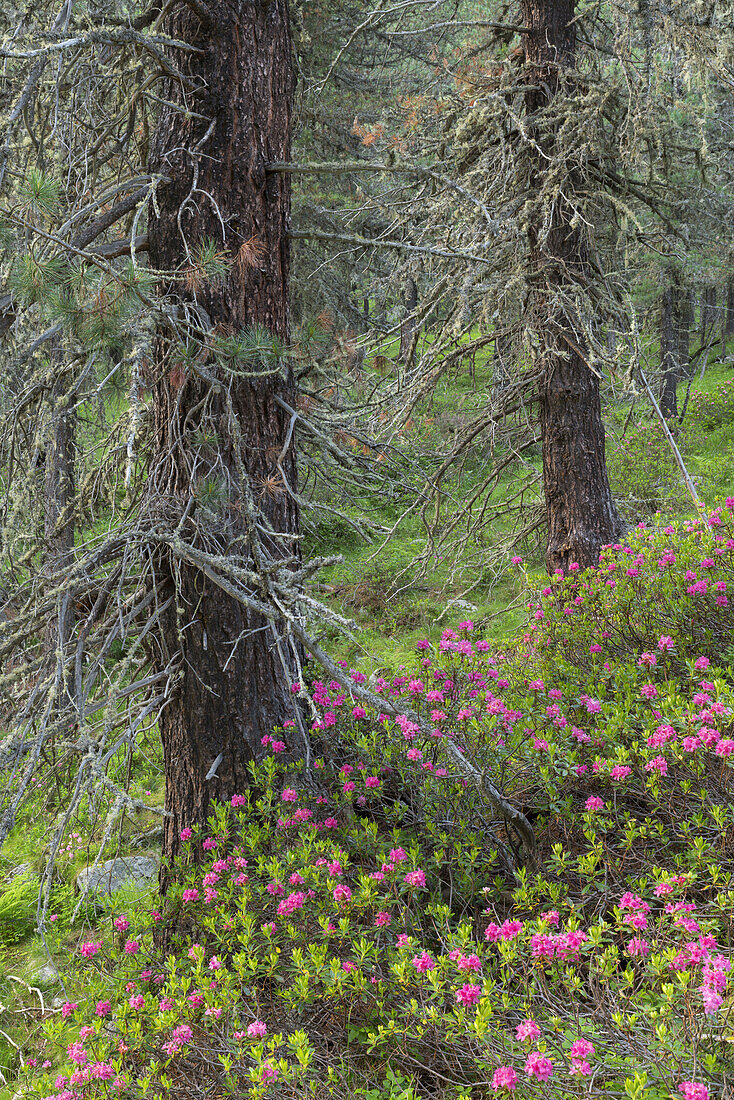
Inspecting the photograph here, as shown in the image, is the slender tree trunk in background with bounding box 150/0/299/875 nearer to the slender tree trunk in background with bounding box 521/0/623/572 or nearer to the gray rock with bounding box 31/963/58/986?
the gray rock with bounding box 31/963/58/986

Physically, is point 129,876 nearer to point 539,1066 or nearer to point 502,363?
point 539,1066

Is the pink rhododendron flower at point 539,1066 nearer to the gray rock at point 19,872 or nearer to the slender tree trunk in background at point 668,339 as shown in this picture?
the gray rock at point 19,872

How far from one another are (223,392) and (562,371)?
348 cm

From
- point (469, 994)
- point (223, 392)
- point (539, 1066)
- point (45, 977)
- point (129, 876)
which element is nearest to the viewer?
point (539, 1066)

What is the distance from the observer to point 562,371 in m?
5.66

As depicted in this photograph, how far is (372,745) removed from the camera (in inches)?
124

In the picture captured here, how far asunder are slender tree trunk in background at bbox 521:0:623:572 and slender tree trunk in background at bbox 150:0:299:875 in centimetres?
277

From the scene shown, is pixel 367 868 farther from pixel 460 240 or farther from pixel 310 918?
pixel 460 240

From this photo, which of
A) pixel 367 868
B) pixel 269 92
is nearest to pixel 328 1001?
pixel 367 868

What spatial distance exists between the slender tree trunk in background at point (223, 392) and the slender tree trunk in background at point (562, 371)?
277 cm

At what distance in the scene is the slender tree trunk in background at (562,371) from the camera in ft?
18.0

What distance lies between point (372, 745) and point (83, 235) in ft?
7.84

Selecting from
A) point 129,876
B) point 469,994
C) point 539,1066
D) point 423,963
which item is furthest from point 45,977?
point 539,1066

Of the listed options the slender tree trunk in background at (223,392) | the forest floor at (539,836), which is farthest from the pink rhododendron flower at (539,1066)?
the slender tree trunk in background at (223,392)
